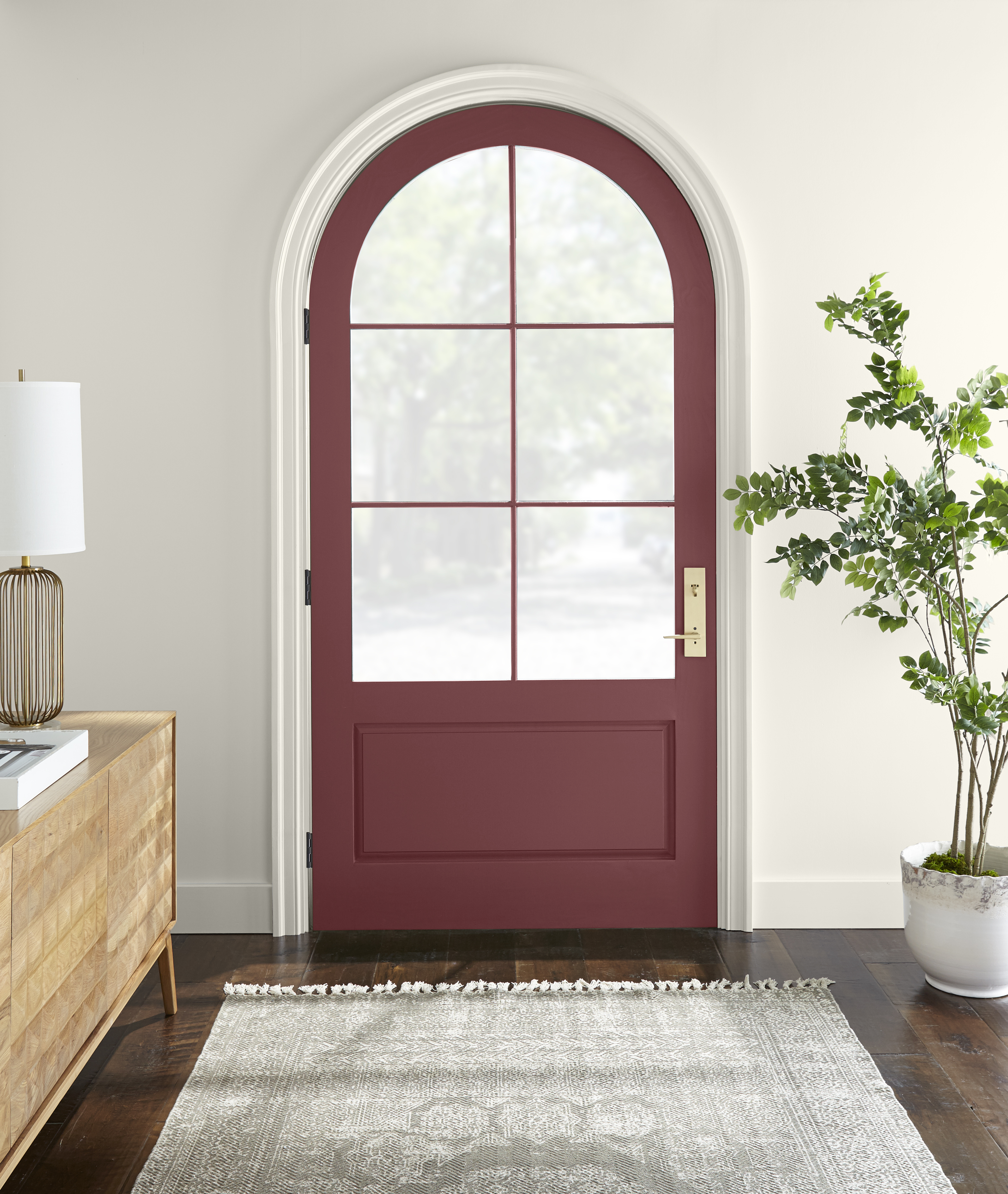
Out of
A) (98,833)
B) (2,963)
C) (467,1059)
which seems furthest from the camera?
(467,1059)

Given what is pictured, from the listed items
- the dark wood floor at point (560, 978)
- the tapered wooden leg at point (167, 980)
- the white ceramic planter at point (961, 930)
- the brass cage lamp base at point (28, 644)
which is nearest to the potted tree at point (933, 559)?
the white ceramic planter at point (961, 930)

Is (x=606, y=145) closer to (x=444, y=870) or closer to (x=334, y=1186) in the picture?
(x=444, y=870)

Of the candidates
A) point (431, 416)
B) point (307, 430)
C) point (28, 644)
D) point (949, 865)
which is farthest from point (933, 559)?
point (28, 644)

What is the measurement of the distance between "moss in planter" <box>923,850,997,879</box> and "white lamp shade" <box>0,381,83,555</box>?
7.85 feet

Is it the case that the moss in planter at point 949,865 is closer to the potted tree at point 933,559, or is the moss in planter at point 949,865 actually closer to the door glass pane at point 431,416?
the potted tree at point 933,559

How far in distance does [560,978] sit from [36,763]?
63.6 inches

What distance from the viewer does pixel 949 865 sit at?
2.88 m

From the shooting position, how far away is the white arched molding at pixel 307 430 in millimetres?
3096

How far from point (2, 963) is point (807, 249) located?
111 inches

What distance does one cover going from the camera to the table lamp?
2.14 m

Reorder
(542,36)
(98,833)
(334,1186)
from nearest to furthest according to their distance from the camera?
(334,1186)
(98,833)
(542,36)

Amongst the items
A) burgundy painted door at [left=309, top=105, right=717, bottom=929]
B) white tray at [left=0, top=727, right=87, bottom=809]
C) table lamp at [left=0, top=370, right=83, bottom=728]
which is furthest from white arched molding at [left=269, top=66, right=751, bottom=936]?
white tray at [left=0, top=727, right=87, bottom=809]

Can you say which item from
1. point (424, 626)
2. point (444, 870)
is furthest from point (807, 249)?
point (444, 870)

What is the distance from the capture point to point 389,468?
321cm
